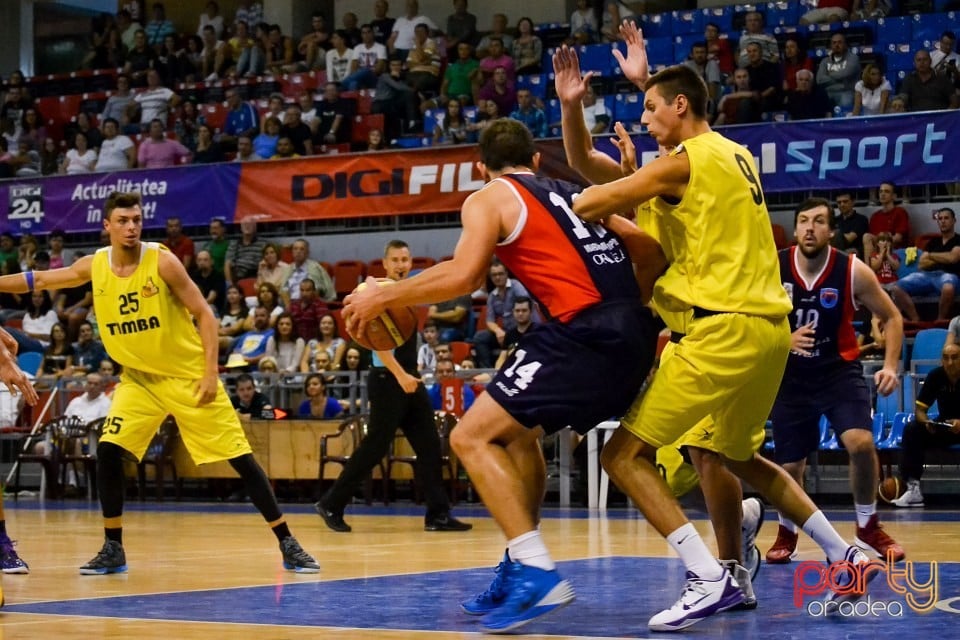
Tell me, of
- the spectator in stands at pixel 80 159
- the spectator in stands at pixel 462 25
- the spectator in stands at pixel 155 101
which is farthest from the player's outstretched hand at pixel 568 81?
the spectator in stands at pixel 155 101

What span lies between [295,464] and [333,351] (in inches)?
80.1

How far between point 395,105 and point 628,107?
3.62m

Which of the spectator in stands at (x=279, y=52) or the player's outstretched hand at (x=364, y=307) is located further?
the spectator in stands at (x=279, y=52)

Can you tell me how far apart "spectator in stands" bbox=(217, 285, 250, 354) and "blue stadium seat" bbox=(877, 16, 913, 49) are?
29.3 feet

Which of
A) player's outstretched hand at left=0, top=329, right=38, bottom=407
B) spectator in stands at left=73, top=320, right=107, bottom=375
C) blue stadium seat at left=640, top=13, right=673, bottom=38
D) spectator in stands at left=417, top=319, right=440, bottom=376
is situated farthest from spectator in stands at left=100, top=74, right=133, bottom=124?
player's outstretched hand at left=0, top=329, right=38, bottom=407

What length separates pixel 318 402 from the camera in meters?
15.9

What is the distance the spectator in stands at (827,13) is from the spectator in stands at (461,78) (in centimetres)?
467

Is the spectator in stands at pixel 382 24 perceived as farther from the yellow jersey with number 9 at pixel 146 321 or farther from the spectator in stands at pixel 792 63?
the yellow jersey with number 9 at pixel 146 321

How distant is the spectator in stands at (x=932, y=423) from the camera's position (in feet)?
42.3

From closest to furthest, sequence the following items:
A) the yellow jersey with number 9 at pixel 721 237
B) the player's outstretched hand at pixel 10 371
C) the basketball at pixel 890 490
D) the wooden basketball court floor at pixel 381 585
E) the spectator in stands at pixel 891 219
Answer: the wooden basketball court floor at pixel 381 585
the yellow jersey with number 9 at pixel 721 237
the player's outstretched hand at pixel 10 371
the basketball at pixel 890 490
the spectator in stands at pixel 891 219

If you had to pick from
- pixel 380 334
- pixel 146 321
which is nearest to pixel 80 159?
pixel 146 321

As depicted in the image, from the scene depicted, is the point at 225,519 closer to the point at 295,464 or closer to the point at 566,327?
the point at 295,464

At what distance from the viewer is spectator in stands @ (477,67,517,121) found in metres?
20.1

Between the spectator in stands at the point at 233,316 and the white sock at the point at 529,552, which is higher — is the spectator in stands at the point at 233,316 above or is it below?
below
